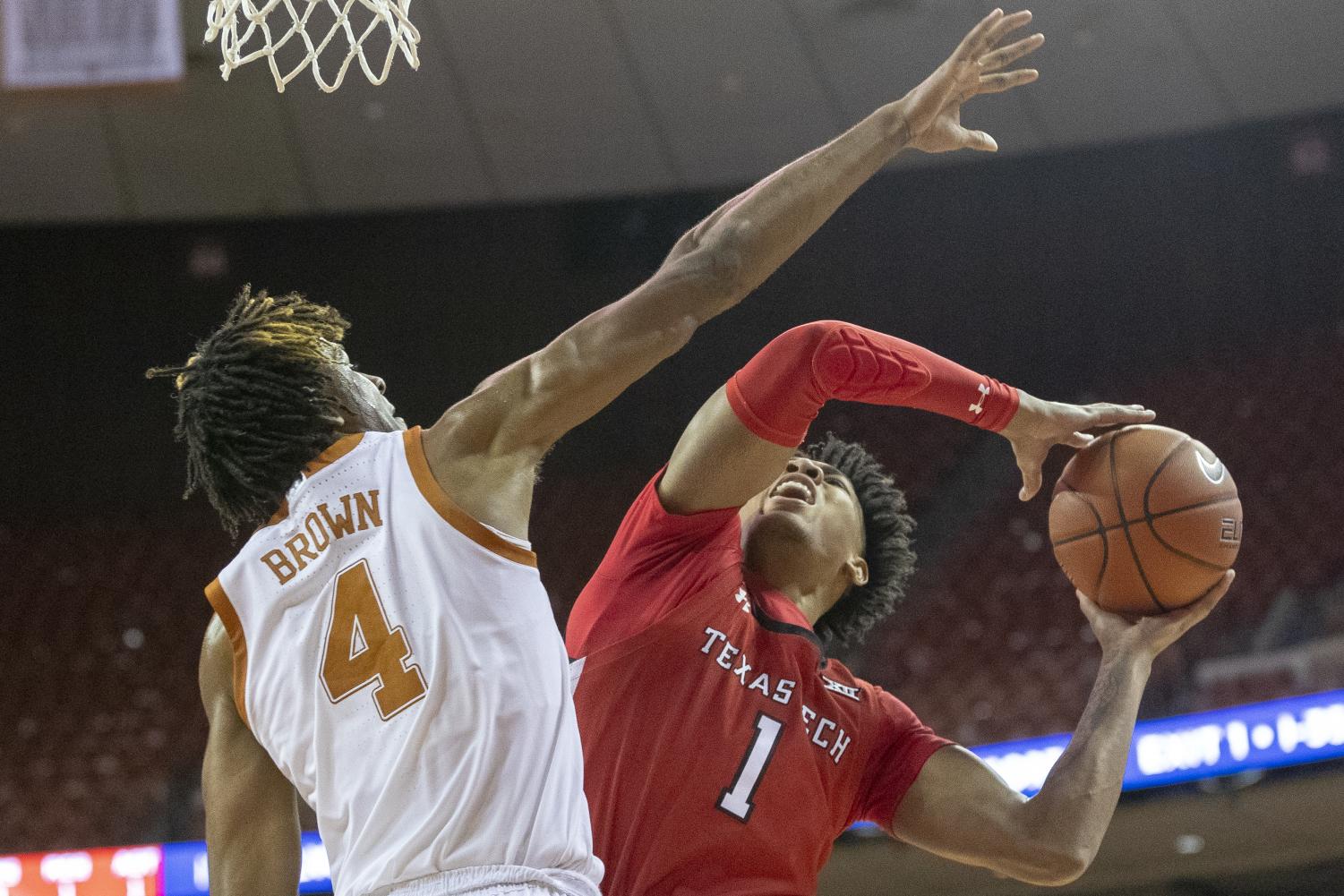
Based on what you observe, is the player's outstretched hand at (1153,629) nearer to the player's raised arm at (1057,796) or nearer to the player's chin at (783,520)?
the player's raised arm at (1057,796)

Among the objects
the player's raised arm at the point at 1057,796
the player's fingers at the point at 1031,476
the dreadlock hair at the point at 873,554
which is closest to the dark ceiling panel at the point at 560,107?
the dreadlock hair at the point at 873,554

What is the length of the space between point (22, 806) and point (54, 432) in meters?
2.11

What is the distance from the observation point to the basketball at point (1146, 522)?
8.34 feet

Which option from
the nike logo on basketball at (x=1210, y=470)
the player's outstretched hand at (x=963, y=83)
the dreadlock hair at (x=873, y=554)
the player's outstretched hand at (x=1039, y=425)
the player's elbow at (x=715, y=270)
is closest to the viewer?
the player's elbow at (x=715, y=270)

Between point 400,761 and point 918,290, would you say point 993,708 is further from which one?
point 400,761

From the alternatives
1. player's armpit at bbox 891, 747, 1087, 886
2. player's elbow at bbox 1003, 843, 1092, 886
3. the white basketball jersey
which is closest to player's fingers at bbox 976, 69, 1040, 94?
the white basketball jersey

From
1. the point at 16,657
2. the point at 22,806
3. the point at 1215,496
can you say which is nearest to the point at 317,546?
the point at 1215,496

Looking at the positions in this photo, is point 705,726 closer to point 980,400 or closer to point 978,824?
point 978,824

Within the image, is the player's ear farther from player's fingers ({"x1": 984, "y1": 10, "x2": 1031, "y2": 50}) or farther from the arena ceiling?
the arena ceiling

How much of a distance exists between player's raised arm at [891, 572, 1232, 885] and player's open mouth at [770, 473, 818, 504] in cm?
55

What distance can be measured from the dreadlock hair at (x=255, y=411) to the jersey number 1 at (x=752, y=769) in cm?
88

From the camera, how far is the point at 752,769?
2334mm

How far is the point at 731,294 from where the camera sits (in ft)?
6.10

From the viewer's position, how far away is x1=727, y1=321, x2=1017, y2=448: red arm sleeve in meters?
2.30
